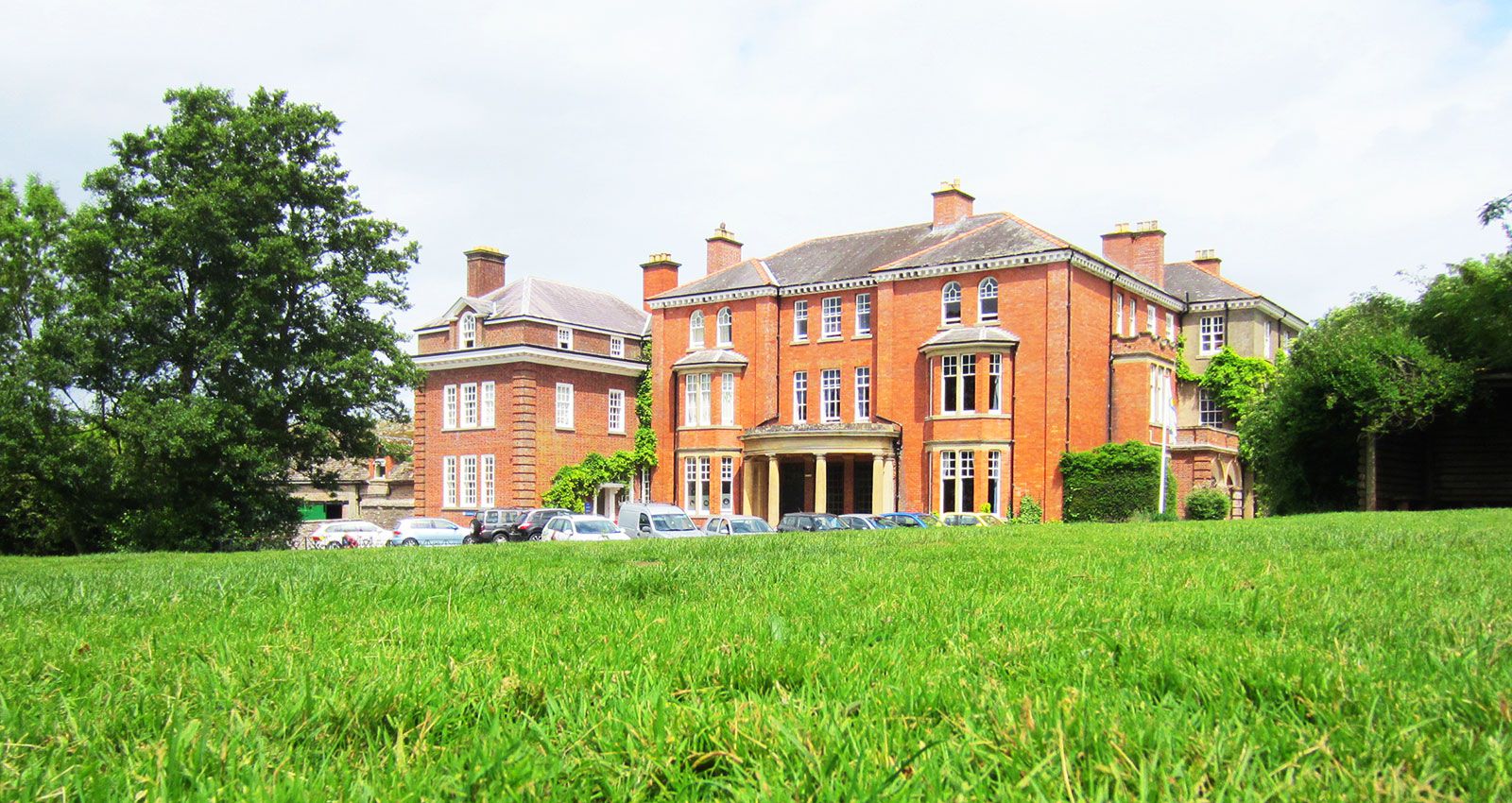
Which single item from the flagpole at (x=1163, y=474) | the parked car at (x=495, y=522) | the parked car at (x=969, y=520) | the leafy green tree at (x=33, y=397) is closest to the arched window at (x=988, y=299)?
the flagpole at (x=1163, y=474)

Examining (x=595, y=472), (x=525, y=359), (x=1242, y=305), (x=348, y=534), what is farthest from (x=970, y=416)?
(x=348, y=534)

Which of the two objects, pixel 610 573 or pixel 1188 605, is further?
pixel 610 573

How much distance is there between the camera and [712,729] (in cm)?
351

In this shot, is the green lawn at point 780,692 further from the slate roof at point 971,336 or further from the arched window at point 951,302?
the arched window at point 951,302

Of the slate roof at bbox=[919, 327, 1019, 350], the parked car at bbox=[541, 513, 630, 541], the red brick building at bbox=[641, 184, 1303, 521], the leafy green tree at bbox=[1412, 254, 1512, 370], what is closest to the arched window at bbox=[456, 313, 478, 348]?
the red brick building at bbox=[641, 184, 1303, 521]

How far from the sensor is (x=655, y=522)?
116ft

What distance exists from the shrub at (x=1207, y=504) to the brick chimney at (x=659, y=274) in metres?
25.7

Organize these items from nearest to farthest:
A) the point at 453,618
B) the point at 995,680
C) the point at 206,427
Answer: the point at 995,680 → the point at 453,618 → the point at 206,427

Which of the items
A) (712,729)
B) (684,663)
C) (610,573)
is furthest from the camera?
(610,573)

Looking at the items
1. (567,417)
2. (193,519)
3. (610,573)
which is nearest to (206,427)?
(193,519)

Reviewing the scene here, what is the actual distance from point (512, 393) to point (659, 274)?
9308mm

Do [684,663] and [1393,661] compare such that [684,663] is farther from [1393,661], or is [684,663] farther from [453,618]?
[1393,661]

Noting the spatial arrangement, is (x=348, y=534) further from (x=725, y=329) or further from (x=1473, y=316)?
(x=1473, y=316)

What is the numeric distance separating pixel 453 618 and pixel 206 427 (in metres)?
28.9
